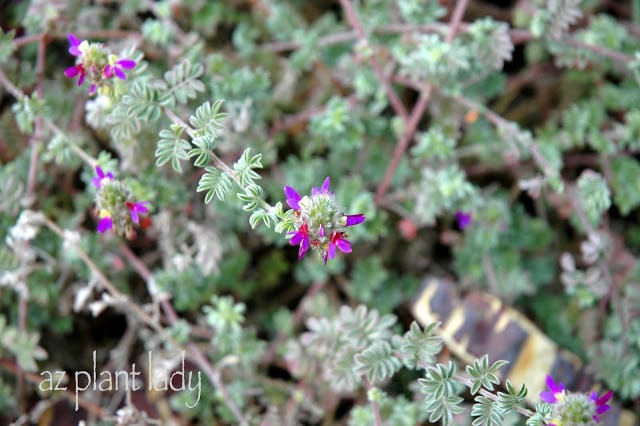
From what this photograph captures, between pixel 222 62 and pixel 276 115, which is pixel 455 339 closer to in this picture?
pixel 276 115

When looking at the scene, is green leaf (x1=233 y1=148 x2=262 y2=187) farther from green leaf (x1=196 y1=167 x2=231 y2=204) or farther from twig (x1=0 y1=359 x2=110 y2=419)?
twig (x1=0 y1=359 x2=110 y2=419)

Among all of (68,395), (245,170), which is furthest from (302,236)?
(68,395)

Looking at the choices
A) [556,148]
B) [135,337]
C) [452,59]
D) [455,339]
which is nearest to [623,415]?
[455,339]

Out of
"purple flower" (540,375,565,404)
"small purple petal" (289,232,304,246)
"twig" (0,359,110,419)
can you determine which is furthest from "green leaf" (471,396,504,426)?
"twig" (0,359,110,419)

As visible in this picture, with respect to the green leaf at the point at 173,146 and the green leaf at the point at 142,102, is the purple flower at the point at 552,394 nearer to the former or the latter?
the green leaf at the point at 173,146

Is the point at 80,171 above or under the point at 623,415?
above

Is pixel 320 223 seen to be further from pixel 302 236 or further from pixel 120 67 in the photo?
pixel 120 67
